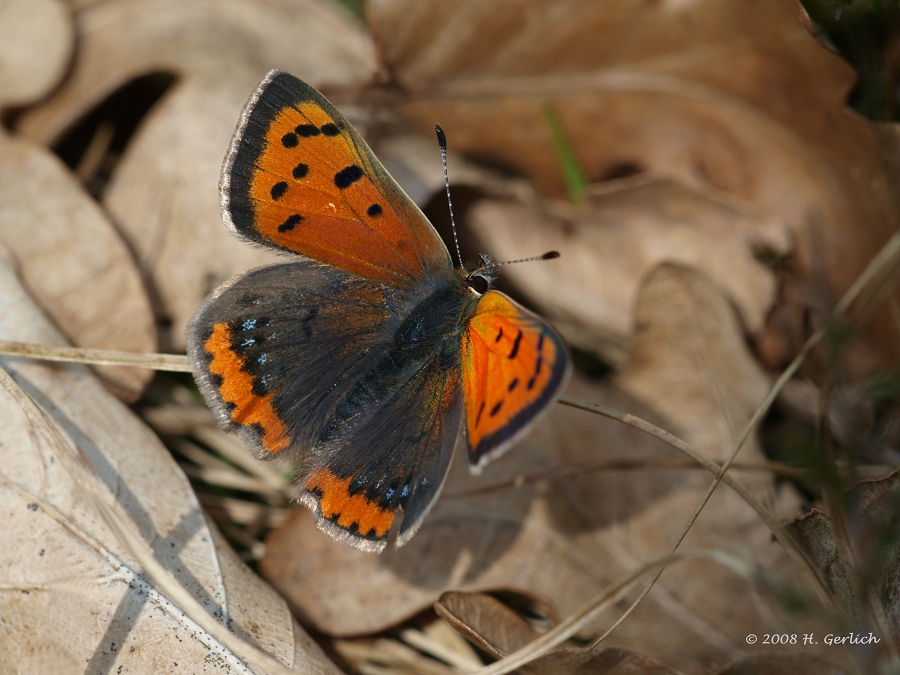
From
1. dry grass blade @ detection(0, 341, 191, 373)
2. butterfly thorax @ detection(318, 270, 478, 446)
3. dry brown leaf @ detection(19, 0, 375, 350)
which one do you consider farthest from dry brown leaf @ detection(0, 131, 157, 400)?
butterfly thorax @ detection(318, 270, 478, 446)

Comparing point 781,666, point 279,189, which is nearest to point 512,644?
point 781,666

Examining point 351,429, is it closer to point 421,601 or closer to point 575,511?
point 421,601

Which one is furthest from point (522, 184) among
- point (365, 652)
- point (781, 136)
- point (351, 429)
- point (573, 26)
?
point (365, 652)

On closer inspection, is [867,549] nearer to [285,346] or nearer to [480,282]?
[480,282]

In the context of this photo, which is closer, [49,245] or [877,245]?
[49,245]

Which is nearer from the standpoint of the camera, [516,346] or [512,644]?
[516,346]

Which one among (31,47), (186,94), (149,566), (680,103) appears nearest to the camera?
(149,566)

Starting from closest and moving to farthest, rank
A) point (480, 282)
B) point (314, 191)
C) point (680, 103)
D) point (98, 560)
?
point (98, 560), point (314, 191), point (480, 282), point (680, 103)
